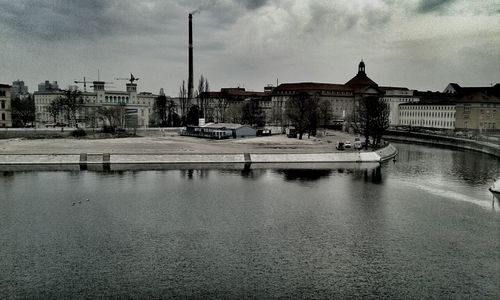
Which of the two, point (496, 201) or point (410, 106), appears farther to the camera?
point (410, 106)

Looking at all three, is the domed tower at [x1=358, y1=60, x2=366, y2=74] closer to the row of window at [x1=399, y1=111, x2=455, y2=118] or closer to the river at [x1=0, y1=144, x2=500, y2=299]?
the row of window at [x1=399, y1=111, x2=455, y2=118]

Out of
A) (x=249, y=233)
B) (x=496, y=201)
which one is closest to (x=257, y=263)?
(x=249, y=233)

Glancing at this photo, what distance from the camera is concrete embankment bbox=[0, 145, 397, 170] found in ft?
173

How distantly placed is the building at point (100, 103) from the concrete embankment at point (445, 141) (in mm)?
66524

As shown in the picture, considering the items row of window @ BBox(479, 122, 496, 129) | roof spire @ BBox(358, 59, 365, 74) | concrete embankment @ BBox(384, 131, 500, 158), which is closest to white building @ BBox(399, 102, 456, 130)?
row of window @ BBox(479, 122, 496, 129)

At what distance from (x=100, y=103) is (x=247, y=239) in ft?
331

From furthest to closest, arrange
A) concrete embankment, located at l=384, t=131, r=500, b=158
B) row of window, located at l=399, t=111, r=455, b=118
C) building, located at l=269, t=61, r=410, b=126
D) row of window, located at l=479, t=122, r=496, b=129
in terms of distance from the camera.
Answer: building, located at l=269, t=61, r=410, b=126
row of window, located at l=399, t=111, r=455, b=118
row of window, located at l=479, t=122, r=496, b=129
concrete embankment, located at l=384, t=131, r=500, b=158

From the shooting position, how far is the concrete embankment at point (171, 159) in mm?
52750

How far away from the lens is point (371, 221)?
27.1 m

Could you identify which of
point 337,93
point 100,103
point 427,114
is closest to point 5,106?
point 100,103

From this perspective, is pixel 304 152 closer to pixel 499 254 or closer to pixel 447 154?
pixel 447 154

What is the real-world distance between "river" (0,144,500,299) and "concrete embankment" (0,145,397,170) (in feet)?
38.7

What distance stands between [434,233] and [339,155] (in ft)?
109

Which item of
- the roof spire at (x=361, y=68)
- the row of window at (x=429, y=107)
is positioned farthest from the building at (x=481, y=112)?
the roof spire at (x=361, y=68)
